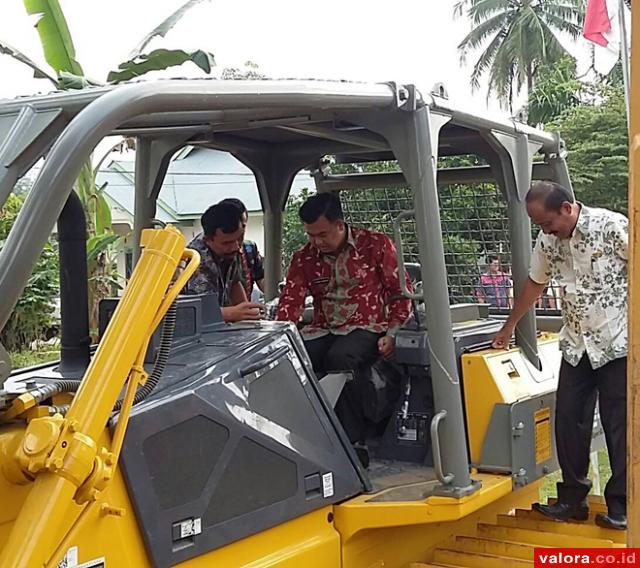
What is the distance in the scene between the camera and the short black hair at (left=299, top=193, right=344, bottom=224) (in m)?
4.14

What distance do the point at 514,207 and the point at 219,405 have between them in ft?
6.15

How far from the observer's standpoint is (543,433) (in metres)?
4.00

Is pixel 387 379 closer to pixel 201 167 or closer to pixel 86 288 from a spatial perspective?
pixel 86 288

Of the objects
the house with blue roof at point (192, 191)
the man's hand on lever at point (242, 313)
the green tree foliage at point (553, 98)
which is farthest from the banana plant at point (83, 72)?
the green tree foliage at point (553, 98)

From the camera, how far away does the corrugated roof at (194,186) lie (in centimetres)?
1670

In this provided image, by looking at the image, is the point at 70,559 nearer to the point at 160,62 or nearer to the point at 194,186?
the point at 160,62

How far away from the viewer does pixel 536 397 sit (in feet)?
13.0

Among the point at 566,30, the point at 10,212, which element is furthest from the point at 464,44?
the point at 10,212

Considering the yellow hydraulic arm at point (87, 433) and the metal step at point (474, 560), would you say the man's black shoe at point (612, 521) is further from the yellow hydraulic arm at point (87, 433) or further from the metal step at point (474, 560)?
the yellow hydraulic arm at point (87, 433)

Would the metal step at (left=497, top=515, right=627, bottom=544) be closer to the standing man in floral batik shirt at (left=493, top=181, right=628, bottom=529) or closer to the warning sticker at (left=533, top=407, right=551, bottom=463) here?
the standing man in floral batik shirt at (left=493, top=181, right=628, bottom=529)

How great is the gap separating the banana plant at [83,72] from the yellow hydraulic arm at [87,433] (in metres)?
1.09

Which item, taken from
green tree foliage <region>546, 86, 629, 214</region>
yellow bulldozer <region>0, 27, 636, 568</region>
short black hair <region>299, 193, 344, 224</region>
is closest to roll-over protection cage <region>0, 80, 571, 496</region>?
yellow bulldozer <region>0, 27, 636, 568</region>

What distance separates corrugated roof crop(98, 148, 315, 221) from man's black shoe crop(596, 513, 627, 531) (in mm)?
12729

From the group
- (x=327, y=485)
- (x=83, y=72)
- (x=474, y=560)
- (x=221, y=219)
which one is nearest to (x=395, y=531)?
(x=474, y=560)
